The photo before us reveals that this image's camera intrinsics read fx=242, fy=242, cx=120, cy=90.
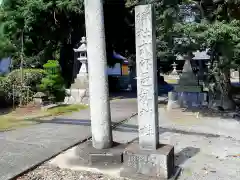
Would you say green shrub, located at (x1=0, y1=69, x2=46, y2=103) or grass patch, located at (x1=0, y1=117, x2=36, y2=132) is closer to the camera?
grass patch, located at (x1=0, y1=117, x2=36, y2=132)

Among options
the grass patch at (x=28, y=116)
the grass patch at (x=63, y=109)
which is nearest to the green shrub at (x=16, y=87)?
the grass patch at (x=28, y=116)

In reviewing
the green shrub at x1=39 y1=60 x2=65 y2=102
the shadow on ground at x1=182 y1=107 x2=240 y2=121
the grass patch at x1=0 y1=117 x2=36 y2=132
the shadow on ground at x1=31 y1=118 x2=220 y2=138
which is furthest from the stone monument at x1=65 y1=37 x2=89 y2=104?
the shadow on ground at x1=182 y1=107 x2=240 y2=121

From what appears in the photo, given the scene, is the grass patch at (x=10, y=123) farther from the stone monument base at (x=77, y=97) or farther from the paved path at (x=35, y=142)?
the stone monument base at (x=77, y=97)

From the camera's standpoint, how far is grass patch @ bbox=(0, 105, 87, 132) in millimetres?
7178

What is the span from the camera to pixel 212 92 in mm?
9125

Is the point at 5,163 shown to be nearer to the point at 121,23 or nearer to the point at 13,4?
the point at 13,4

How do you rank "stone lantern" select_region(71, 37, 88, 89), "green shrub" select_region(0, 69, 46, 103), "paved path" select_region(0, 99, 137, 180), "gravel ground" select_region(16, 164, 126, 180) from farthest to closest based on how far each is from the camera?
"stone lantern" select_region(71, 37, 88, 89) < "green shrub" select_region(0, 69, 46, 103) < "paved path" select_region(0, 99, 137, 180) < "gravel ground" select_region(16, 164, 126, 180)

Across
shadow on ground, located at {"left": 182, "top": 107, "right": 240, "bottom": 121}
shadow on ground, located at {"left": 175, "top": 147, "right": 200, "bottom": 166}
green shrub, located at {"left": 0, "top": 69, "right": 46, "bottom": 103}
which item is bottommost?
shadow on ground, located at {"left": 175, "top": 147, "right": 200, "bottom": 166}

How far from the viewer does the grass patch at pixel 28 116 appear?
283 inches

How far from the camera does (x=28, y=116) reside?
27.8 feet

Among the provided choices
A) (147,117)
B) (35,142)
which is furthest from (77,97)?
(147,117)

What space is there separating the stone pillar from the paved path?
1094 mm

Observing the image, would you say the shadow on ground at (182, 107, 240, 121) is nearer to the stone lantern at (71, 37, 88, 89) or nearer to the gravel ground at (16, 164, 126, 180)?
the stone lantern at (71, 37, 88, 89)

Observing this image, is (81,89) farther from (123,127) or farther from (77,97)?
(123,127)
